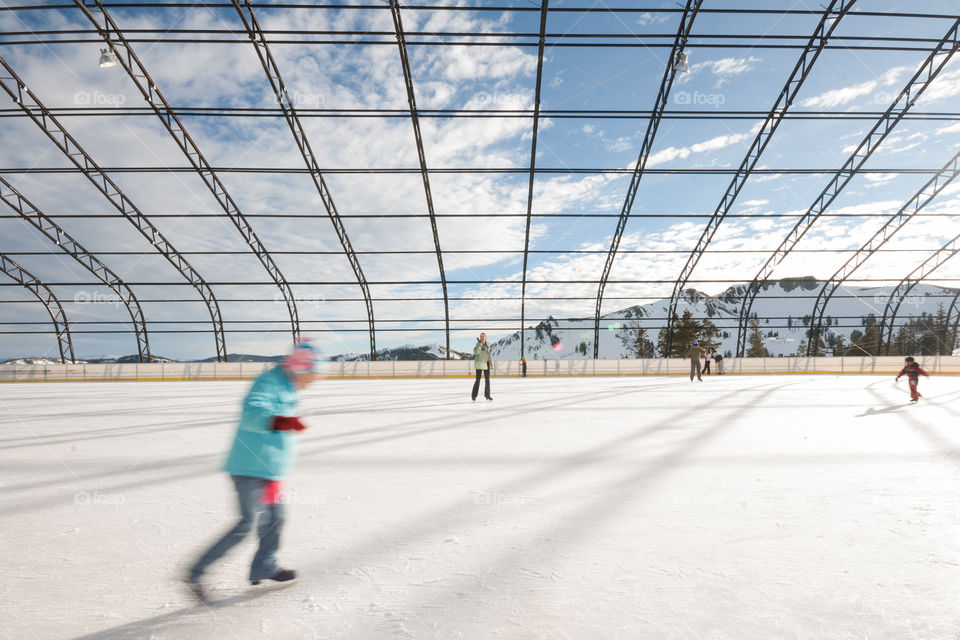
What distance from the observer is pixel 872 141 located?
18.6 meters

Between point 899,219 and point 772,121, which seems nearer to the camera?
point 772,121

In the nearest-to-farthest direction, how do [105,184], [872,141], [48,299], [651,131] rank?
1. [651,131]
2. [872,141]
3. [105,184]
4. [48,299]

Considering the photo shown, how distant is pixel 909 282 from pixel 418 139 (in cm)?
2859

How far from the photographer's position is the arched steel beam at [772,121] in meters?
14.9

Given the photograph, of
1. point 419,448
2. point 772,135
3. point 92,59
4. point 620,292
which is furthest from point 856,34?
point 92,59

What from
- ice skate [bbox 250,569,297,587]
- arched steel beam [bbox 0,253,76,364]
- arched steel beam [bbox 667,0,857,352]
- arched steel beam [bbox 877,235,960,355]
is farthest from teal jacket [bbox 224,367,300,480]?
arched steel beam [bbox 877,235,960,355]

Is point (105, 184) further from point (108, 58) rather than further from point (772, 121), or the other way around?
point (772, 121)

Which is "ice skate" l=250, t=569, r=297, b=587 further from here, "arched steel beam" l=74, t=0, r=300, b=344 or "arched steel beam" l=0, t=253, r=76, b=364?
"arched steel beam" l=0, t=253, r=76, b=364

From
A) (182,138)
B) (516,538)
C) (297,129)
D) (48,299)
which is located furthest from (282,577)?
(48,299)

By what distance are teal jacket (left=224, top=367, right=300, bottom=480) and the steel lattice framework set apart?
1544cm

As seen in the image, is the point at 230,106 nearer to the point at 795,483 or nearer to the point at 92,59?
the point at 92,59

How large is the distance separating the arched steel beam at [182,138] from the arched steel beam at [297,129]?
3959mm

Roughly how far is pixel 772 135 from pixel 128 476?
71.8ft

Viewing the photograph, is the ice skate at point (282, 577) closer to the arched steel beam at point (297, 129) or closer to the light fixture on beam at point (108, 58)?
the arched steel beam at point (297, 129)
